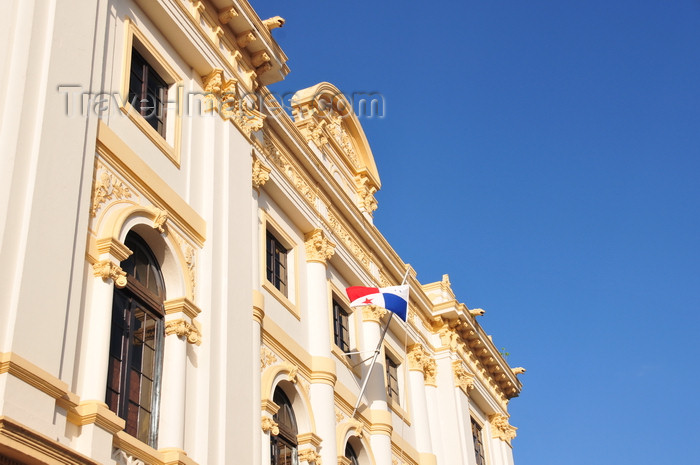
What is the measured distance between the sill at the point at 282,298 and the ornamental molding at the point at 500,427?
13.7 metres

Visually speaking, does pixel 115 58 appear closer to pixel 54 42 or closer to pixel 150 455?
pixel 54 42

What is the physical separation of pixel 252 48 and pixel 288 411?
7.48 meters

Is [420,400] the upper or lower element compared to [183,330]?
upper

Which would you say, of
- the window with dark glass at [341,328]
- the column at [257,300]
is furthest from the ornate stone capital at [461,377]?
the column at [257,300]

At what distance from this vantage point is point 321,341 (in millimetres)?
20562

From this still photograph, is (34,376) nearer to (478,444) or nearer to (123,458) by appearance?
(123,458)

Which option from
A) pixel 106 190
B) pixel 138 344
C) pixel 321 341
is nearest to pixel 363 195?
pixel 321 341

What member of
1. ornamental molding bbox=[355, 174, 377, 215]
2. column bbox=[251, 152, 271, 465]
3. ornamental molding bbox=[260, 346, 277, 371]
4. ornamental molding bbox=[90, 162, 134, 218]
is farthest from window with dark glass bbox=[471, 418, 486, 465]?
ornamental molding bbox=[90, 162, 134, 218]

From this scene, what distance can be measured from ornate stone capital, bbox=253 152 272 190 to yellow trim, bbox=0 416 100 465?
30.9ft

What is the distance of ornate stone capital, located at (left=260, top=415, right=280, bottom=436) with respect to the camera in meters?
16.9

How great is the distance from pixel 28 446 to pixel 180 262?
593cm

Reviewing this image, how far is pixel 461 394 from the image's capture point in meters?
28.6

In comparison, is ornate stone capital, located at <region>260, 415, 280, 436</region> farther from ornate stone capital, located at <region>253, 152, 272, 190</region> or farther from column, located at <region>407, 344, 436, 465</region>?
column, located at <region>407, 344, 436, 465</region>

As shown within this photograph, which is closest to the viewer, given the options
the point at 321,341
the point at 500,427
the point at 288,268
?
the point at 321,341
